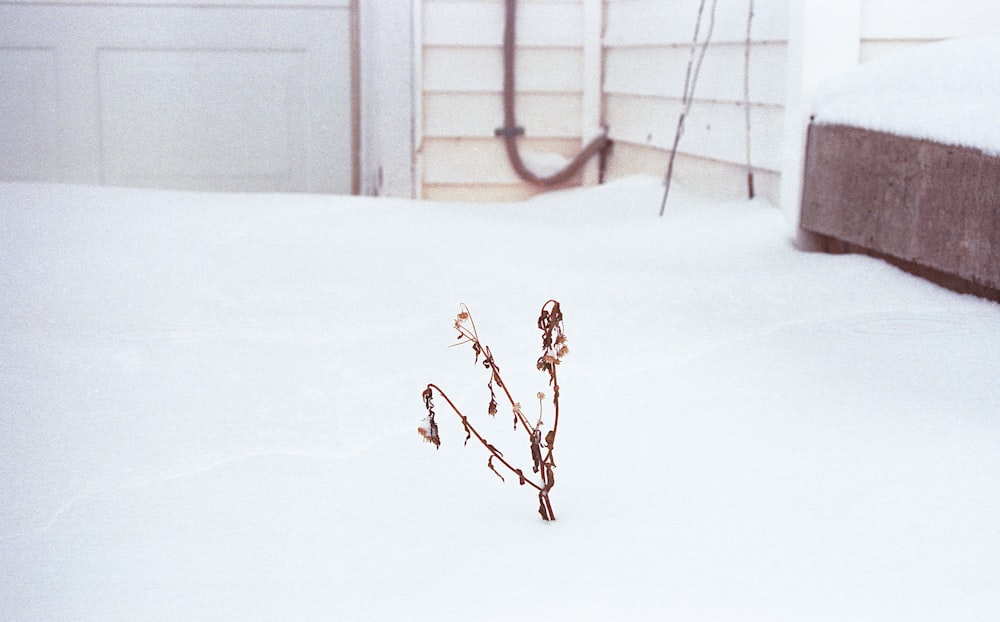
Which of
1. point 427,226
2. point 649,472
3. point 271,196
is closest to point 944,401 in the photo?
point 649,472

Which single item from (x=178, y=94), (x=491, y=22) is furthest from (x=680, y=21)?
(x=178, y=94)

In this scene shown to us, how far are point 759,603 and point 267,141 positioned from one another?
3.45 metres

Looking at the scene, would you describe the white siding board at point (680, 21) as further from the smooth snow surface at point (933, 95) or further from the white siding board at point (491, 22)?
the smooth snow surface at point (933, 95)

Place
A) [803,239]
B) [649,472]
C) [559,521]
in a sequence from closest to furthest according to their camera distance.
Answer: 1. [559,521]
2. [649,472]
3. [803,239]

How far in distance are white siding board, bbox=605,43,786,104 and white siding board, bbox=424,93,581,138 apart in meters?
0.24

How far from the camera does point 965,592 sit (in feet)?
3.18

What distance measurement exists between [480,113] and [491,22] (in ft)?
1.06

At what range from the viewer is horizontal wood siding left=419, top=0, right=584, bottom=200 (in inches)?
157

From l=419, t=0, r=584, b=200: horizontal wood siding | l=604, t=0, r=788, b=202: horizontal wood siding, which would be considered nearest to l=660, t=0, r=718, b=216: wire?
l=604, t=0, r=788, b=202: horizontal wood siding

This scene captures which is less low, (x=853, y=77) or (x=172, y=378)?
(x=853, y=77)

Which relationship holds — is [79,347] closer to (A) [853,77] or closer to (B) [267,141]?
(A) [853,77]

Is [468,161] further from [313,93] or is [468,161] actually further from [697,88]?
[697,88]

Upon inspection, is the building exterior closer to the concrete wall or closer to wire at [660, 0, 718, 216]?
wire at [660, 0, 718, 216]

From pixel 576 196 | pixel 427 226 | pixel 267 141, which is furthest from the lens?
pixel 267 141
